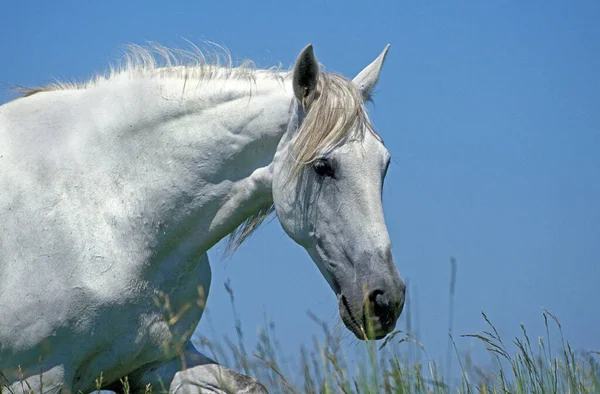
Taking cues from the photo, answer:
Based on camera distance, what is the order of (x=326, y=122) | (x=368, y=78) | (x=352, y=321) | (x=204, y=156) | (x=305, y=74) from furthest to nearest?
(x=368, y=78), (x=204, y=156), (x=305, y=74), (x=326, y=122), (x=352, y=321)

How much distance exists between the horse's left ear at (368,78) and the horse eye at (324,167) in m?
0.68

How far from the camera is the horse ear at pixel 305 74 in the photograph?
4441 millimetres

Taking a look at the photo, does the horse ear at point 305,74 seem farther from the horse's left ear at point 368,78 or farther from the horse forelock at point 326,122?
the horse's left ear at point 368,78

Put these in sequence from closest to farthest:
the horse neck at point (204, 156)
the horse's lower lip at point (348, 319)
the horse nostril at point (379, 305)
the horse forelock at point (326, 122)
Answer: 1. the horse nostril at point (379, 305)
2. the horse's lower lip at point (348, 319)
3. the horse forelock at point (326, 122)
4. the horse neck at point (204, 156)

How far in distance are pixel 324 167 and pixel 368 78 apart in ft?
2.83

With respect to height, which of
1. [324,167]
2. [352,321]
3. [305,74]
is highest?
[305,74]

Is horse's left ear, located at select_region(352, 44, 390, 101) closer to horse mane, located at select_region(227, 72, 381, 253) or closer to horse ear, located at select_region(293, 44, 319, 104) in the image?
horse mane, located at select_region(227, 72, 381, 253)

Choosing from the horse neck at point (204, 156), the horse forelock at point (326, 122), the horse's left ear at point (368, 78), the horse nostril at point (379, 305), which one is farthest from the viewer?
the horse's left ear at point (368, 78)

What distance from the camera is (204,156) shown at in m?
4.77

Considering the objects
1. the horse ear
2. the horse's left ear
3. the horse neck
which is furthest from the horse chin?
the horse's left ear

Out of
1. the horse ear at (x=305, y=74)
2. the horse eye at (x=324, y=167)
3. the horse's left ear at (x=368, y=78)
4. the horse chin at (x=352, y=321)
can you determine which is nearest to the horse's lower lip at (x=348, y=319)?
the horse chin at (x=352, y=321)

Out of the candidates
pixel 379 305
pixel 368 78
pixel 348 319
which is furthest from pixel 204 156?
pixel 379 305

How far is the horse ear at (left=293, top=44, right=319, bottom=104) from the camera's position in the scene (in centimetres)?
444

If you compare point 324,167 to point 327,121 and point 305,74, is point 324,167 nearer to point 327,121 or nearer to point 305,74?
point 327,121
